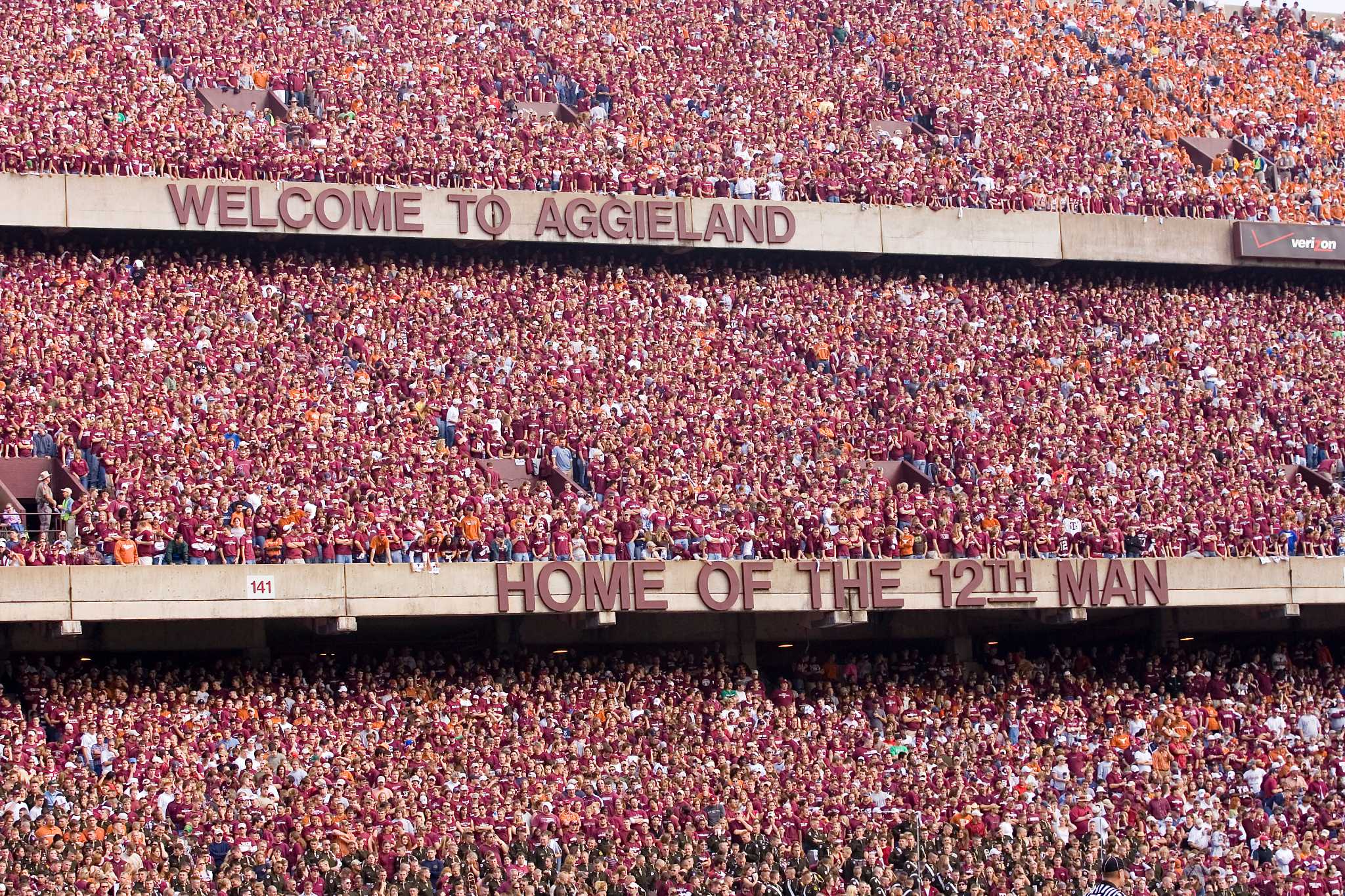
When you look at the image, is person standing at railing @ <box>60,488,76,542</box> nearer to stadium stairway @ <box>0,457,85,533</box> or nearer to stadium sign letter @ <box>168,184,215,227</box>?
stadium stairway @ <box>0,457,85,533</box>

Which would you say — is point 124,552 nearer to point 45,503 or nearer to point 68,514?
point 68,514

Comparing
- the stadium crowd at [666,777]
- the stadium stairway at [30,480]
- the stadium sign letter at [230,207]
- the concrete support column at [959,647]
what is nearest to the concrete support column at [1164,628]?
the stadium crowd at [666,777]

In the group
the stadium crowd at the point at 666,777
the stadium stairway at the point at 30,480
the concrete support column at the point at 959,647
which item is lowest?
the stadium crowd at the point at 666,777

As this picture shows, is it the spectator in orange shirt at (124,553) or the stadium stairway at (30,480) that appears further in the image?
the stadium stairway at (30,480)

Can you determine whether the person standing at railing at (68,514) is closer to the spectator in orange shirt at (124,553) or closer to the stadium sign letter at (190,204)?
the spectator in orange shirt at (124,553)

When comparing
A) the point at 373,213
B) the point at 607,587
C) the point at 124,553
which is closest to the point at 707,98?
the point at 373,213

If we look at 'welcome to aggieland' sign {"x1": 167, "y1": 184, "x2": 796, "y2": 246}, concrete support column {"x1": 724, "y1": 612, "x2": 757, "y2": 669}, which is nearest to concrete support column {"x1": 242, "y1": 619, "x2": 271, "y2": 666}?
concrete support column {"x1": 724, "y1": 612, "x2": 757, "y2": 669}
